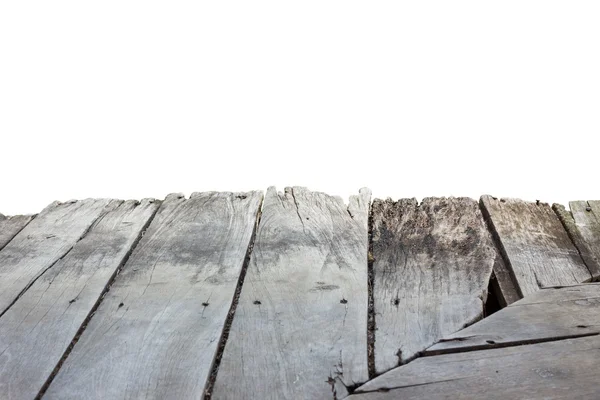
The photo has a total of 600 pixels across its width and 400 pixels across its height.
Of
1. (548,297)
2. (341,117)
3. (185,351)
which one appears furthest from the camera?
(341,117)

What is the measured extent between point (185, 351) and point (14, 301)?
1.80ft

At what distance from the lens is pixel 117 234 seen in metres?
2.12

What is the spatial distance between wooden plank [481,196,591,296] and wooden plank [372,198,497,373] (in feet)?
0.18

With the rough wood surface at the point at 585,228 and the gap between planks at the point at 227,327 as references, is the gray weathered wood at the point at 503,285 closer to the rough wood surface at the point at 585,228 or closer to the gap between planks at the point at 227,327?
the rough wood surface at the point at 585,228

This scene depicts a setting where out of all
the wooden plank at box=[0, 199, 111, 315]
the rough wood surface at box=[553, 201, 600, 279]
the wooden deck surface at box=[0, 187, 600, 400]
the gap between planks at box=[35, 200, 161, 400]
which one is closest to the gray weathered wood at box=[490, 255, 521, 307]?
the wooden deck surface at box=[0, 187, 600, 400]

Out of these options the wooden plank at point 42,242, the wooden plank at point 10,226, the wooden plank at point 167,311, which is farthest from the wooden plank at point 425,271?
the wooden plank at point 10,226

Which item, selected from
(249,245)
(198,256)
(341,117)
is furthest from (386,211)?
(341,117)

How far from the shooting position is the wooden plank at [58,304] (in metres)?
1.44

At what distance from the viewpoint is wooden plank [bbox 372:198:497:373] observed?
1557mm

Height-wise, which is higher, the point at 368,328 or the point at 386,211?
the point at 386,211

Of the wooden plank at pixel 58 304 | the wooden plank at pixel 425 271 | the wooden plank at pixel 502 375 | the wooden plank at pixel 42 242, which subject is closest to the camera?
the wooden plank at pixel 502 375

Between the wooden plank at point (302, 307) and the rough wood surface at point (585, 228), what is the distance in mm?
618

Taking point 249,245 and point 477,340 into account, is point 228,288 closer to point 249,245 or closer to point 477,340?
point 249,245

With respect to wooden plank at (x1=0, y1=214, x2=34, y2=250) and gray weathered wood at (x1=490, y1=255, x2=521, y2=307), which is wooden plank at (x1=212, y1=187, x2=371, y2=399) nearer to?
gray weathered wood at (x1=490, y1=255, x2=521, y2=307)
